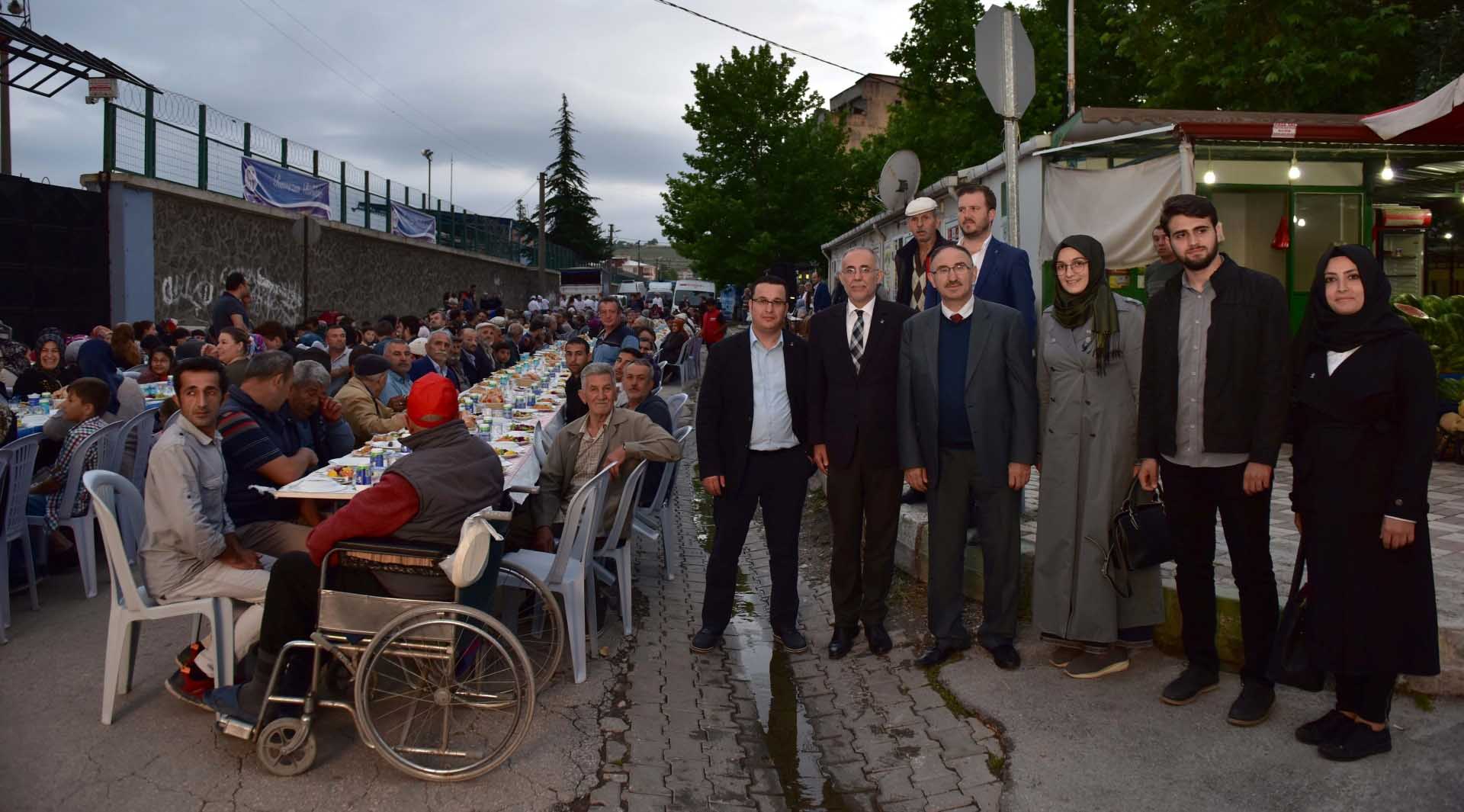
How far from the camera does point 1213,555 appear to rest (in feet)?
14.2

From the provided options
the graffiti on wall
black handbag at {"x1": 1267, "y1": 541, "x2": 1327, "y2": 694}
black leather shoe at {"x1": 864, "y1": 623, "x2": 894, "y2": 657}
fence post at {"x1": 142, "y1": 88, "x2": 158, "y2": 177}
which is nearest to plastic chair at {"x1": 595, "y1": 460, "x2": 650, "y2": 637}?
black leather shoe at {"x1": 864, "y1": 623, "x2": 894, "y2": 657}

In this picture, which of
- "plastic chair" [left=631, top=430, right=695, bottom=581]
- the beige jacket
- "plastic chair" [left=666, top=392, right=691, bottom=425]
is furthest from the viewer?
"plastic chair" [left=666, top=392, right=691, bottom=425]

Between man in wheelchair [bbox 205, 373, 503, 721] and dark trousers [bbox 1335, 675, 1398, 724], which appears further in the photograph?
man in wheelchair [bbox 205, 373, 503, 721]

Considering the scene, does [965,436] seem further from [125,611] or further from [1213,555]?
[125,611]

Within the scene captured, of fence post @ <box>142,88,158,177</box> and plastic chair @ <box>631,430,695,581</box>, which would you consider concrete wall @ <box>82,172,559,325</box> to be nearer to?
fence post @ <box>142,88,158,177</box>

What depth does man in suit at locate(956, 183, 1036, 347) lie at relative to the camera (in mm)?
5578

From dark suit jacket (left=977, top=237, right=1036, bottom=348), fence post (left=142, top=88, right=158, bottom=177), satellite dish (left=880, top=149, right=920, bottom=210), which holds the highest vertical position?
fence post (left=142, top=88, right=158, bottom=177)

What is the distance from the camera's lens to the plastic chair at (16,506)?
17.9 ft

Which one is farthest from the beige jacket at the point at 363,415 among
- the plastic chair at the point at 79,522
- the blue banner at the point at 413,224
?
the blue banner at the point at 413,224

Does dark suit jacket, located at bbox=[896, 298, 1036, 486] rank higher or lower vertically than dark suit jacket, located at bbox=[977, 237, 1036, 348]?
lower

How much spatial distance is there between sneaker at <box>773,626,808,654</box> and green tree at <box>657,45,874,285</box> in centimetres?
3174

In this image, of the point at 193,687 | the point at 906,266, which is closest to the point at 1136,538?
the point at 906,266

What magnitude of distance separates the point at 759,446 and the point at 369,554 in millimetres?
2152

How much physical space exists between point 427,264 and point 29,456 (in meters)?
25.7
